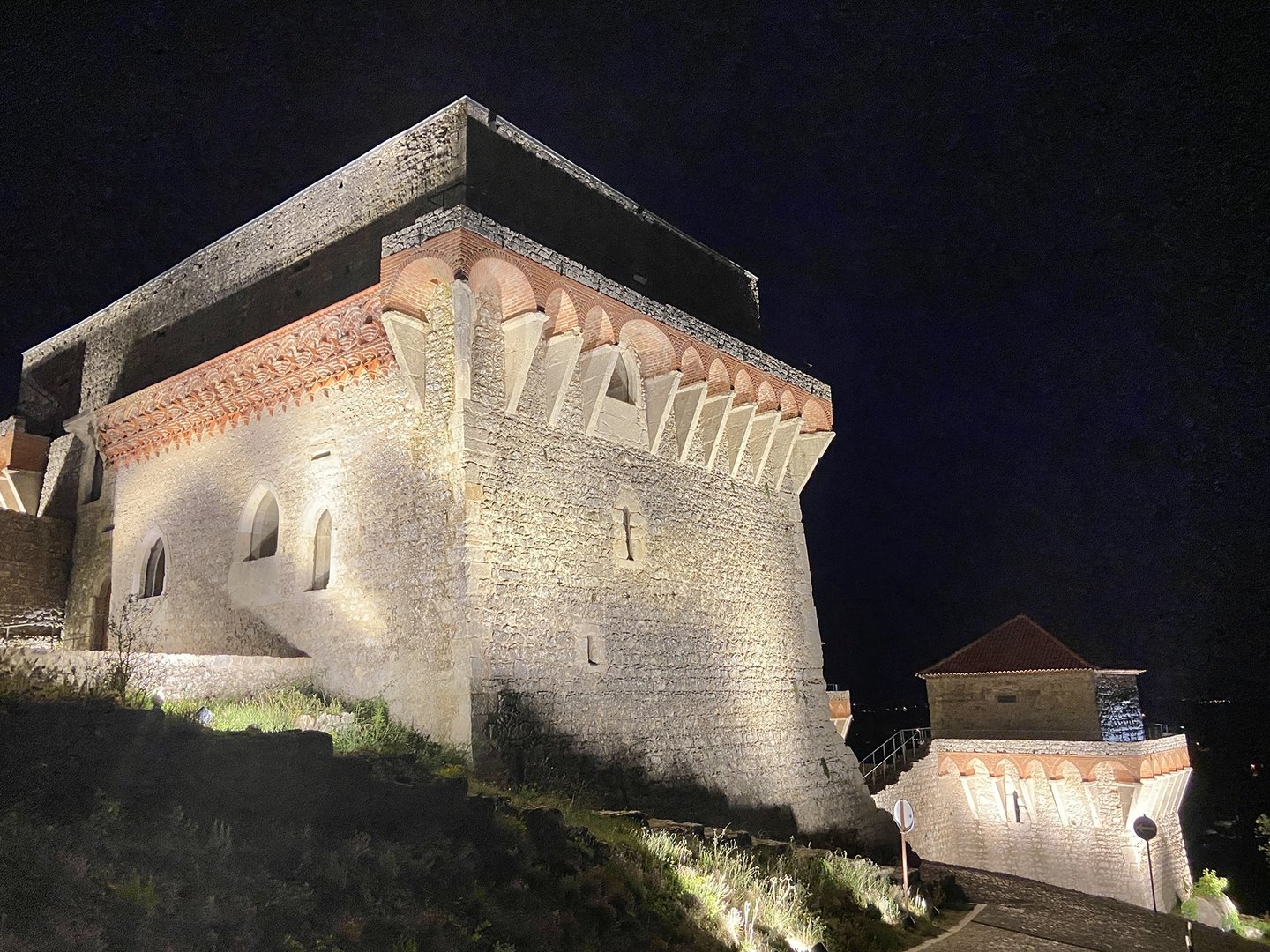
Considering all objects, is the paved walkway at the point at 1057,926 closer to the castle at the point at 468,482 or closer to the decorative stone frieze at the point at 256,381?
the castle at the point at 468,482

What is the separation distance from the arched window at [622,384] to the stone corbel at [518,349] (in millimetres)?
2554

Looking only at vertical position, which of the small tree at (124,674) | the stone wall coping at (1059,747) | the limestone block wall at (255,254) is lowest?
the stone wall coping at (1059,747)

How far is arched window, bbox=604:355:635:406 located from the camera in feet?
44.4

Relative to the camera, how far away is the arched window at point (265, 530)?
12.8 m

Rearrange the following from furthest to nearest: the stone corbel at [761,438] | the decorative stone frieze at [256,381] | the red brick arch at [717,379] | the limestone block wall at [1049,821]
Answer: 1. the limestone block wall at [1049,821]
2. the stone corbel at [761,438]
3. the red brick arch at [717,379]
4. the decorative stone frieze at [256,381]

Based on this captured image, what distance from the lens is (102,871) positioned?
4.38 meters

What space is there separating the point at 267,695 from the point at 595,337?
20.6 feet

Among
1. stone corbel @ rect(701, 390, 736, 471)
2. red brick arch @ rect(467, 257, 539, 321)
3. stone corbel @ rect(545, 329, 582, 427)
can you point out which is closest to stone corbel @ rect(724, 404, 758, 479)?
stone corbel @ rect(701, 390, 736, 471)

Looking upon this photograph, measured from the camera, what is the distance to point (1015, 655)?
22344 millimetres

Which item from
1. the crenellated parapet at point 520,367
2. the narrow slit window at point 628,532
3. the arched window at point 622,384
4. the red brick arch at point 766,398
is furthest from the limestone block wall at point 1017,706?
the arched window at point 622,384

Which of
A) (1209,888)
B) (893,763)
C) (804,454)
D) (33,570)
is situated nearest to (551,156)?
(804,454)

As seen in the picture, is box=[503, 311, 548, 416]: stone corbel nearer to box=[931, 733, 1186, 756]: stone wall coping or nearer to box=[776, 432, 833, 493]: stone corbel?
box=[776, 432, 833, 493]: stone corbel

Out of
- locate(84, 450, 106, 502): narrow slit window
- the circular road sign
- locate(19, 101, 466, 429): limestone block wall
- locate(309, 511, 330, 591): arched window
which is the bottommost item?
the circular road sign

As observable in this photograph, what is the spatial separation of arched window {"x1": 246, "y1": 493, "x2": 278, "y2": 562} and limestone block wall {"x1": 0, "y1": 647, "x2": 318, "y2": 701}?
243 centimetres
